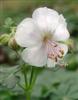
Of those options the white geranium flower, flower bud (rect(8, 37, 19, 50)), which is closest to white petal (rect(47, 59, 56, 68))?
the white geranium flower

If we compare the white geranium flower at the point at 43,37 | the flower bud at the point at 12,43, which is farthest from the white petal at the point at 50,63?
the flower bud at the point at 12,43

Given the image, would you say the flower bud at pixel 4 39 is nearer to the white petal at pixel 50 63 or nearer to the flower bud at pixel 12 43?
the flower bud at pixel 12 43

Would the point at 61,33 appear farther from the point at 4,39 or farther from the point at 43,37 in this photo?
the point at 4,39

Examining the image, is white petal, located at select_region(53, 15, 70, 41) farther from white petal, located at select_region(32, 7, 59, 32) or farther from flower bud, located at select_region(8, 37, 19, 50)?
flower bud, located at select_region(8, 37, 19, 50)

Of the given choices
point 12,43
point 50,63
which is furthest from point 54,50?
point 12,43

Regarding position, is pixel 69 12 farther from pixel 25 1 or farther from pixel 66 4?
pixel 25 1

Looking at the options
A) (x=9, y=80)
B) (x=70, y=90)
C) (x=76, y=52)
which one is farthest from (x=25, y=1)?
(x=9, y=80)
